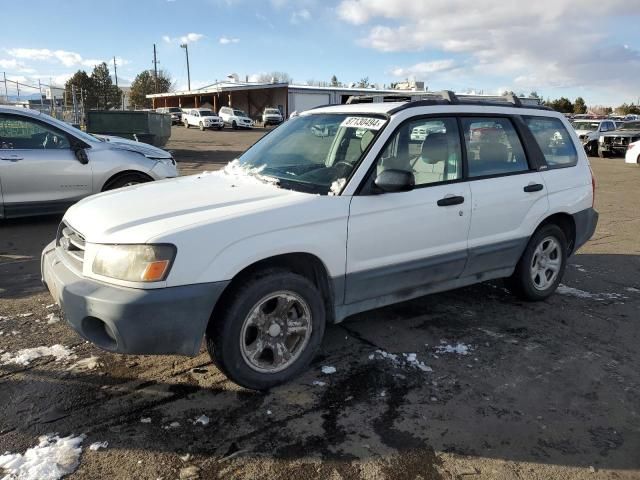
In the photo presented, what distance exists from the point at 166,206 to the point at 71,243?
70cm

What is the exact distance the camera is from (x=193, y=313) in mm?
2982

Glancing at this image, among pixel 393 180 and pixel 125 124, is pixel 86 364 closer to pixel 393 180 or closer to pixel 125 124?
pixel 393 180

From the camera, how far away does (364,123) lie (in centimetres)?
404

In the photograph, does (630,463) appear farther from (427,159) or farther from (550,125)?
(550,125)

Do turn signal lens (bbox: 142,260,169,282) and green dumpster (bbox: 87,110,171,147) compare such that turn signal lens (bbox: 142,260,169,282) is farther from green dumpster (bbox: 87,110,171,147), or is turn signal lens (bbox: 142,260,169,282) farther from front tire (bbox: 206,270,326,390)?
green dumpster (bbox: 87,110,171,147)

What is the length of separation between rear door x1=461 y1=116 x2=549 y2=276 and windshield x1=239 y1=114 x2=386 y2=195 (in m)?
0.95

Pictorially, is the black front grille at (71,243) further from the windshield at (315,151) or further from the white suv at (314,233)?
the windshield at (315,151)

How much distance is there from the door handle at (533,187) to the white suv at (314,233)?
0.02 metres

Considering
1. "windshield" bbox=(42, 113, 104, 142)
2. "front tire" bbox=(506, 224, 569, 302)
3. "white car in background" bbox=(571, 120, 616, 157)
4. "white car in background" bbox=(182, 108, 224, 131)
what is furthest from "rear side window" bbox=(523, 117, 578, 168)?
"white car in background" bbox=(182, 108, 224, 131)

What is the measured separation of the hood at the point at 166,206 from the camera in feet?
10.1

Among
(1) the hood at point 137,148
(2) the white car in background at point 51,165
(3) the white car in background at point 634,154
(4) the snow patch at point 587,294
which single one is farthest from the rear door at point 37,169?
(3) the white car in background at point 634,154

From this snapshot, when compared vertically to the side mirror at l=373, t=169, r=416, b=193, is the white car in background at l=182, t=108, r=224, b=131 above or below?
above

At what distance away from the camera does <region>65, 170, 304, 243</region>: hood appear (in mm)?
3076

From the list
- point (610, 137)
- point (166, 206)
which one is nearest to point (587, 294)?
point (166, 206)
